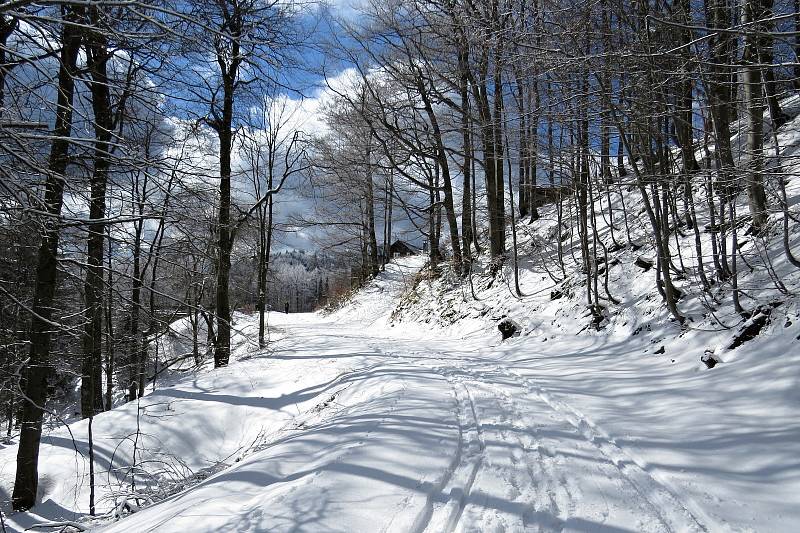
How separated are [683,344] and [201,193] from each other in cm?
649

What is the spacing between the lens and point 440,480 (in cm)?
330

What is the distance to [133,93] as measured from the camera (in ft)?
10.0

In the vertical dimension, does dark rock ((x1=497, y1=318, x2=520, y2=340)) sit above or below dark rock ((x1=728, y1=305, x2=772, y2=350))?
below

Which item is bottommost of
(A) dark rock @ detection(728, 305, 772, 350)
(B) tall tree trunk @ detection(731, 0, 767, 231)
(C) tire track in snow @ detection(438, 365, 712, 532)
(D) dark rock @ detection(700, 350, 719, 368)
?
(C) tire track in snow @ detection(438, 365, 712, 532)

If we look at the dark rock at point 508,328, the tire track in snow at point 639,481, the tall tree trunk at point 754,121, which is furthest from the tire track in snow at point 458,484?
the dark rock at point 508,328

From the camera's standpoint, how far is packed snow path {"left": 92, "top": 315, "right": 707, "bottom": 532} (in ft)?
9.14

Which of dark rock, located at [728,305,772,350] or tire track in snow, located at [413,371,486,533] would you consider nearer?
tire track in snow, located at [413,371,486,533]

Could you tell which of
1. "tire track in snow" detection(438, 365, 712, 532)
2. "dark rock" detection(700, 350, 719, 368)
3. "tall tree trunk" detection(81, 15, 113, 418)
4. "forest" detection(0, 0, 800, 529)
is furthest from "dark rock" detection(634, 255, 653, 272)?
"tall tree trunk" detection(81, 15, 113, 418)

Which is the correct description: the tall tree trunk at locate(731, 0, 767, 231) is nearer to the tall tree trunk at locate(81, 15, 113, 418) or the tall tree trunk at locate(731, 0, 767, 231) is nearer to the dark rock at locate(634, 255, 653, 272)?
the dark rock at locate(634, 255, 653, 272)

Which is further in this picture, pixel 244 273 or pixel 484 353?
pixel 244 273

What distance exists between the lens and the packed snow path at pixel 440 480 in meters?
2.79

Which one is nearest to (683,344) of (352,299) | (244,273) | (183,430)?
(183,430)

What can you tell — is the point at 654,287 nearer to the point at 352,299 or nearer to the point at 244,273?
the point at 244,273

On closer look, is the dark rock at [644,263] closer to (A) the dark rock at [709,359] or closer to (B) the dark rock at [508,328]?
(B) the dark rock at [508,328]
